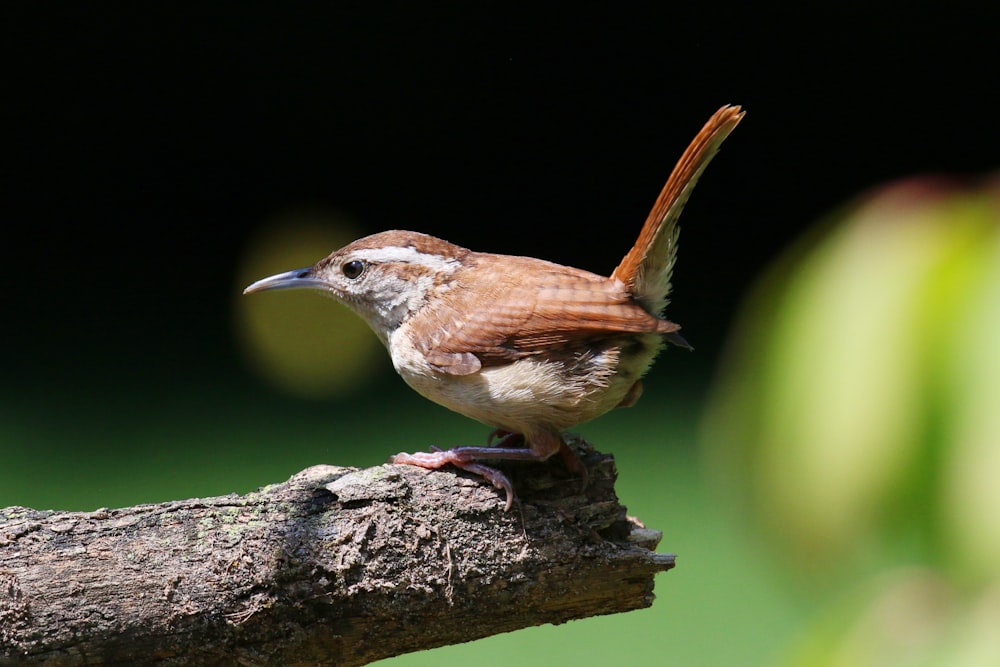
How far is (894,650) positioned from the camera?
2.36 feet

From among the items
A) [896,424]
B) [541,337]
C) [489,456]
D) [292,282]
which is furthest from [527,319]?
[896,424]

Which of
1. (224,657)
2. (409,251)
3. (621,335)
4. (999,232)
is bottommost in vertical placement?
(999,232)

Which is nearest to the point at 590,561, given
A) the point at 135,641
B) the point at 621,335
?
the point at 621,335

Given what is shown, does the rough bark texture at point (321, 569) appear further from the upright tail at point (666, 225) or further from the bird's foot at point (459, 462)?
the upright tail at point (666, 225)

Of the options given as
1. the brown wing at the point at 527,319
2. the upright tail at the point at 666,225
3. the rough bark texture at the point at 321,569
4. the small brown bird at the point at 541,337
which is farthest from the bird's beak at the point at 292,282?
the upright tail at the point at 666,225

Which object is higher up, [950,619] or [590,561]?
[590,561]

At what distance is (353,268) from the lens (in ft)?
9.01

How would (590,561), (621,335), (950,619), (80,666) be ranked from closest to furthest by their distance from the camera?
(950,619)
(80,666)
(590,561)
(621,335)

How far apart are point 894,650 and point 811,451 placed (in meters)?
0.16

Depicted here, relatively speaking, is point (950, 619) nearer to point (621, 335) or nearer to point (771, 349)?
point (771, 349)

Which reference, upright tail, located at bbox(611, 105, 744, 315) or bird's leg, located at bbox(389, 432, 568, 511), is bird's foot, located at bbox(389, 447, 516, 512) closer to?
bird's leg, located at bbox(389, 432, 568, 511)

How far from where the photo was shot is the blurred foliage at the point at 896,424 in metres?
0.70

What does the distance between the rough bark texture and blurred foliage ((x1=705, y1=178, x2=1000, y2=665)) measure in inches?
53.3

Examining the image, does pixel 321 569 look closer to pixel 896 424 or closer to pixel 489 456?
pixel 489 456
